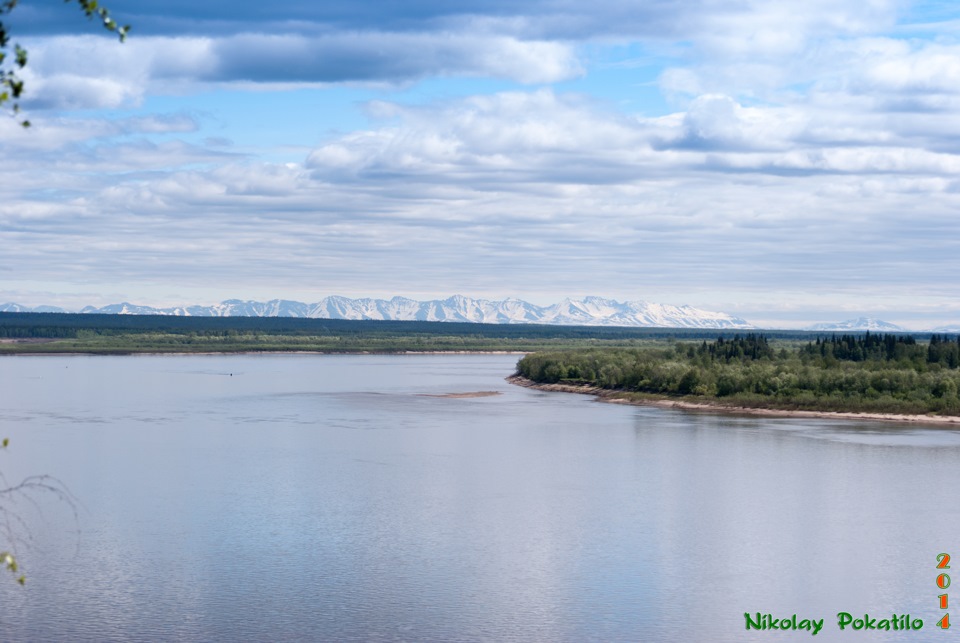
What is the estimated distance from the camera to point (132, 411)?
78.9 metres

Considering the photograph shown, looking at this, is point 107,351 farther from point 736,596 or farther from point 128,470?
point 736,596

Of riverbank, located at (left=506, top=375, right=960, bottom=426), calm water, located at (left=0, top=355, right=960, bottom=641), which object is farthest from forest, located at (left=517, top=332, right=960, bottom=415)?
calm water, located at (left=0, top=355, right=960, bottom=641)

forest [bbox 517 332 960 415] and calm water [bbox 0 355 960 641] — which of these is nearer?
calm water [bbox 0 355 960 641]

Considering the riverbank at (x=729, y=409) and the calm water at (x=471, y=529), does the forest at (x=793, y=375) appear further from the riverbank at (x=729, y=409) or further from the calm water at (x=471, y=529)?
the calm water at (x=471, y=529)

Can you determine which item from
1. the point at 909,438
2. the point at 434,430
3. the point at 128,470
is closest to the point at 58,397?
the point at 434,430

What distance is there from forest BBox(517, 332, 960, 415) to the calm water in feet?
35.0

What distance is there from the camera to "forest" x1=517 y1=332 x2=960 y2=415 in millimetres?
82188

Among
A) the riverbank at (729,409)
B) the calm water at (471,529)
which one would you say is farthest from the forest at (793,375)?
the calm water at (471,529)

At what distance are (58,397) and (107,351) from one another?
10968 centimetres

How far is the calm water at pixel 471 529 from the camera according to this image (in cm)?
2581

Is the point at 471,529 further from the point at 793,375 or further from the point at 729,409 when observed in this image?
the point at 793,375

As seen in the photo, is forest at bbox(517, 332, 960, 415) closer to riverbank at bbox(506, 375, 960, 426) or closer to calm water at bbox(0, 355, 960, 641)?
riverbank at bbox(506, 375, 960, 426)

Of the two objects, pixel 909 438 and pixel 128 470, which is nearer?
pixel 128 470

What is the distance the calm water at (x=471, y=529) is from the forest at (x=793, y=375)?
1066 centimetres
